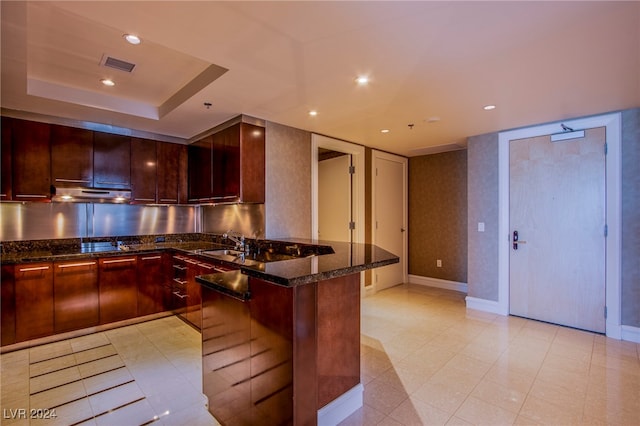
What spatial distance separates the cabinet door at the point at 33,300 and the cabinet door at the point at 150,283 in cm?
81

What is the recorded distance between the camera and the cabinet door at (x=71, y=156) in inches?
134

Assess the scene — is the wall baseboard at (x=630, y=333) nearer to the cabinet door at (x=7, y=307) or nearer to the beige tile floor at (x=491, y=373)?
the beige tile floor at (x=491, y=373)

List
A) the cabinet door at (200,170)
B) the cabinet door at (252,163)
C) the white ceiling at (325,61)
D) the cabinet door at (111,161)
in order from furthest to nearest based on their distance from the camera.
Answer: the cabinet door at (200,170) → the cabinet door at (111,161) → the cabinet door at (252,163) → the white ceiling at (325,61)

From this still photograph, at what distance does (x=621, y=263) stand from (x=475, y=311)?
1.62 m

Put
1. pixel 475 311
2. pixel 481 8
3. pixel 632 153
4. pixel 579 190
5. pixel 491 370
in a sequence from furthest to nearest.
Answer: pixel 475 311
pixel 579 190
pixel 632 153
pixel 491 370
pixel 481 8

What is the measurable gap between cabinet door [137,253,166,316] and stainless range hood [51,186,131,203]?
0.84 metres

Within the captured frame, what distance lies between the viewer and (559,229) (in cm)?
363

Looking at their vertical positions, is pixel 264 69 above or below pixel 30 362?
above

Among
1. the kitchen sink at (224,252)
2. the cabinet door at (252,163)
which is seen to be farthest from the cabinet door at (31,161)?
the cabinet door at (252,163)

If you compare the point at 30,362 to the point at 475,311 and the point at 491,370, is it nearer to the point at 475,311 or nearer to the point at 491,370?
the point at 491,370

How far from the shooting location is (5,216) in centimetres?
333

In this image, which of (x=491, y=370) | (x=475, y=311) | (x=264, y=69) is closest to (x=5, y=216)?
(x=264, y=69)

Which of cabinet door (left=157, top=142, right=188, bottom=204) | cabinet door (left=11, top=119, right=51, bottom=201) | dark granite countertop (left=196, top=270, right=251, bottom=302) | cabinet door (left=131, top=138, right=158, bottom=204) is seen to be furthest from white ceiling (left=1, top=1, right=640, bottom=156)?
dark granite countertop (left=196, top=270, right=251, bottom=302)

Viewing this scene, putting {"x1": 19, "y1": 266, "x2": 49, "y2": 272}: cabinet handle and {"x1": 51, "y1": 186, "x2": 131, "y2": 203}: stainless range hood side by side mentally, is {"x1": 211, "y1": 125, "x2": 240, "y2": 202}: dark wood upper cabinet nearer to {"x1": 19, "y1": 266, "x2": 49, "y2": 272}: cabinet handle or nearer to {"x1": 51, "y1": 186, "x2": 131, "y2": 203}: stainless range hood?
{"x1": 51, "y1": 186, "x2": 131, "y2": 203}: stainless range hood
